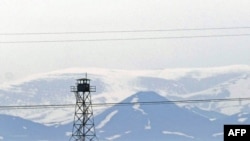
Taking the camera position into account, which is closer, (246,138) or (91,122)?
(246,138)

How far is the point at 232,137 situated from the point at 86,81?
91.3 meters

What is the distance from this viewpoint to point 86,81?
16100 cm

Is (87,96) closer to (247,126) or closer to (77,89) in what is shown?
(77,89)

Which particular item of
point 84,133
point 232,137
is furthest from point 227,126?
point 84,133

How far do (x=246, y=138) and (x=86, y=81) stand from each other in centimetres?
9157

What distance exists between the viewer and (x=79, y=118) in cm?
15488

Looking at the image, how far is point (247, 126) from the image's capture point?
72250 mm

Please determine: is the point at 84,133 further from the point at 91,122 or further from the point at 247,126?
the point at 247,126

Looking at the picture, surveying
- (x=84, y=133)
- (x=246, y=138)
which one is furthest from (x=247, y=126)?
(x=84, y=133)

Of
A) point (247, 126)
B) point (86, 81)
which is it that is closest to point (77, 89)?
point (86, 81)

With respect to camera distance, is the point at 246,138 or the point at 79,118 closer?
the point at 246,138

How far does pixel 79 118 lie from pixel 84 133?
3887 millimetres

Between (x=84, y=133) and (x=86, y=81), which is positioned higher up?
(x=86, y=81)

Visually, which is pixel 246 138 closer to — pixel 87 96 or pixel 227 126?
pixel 227 126
